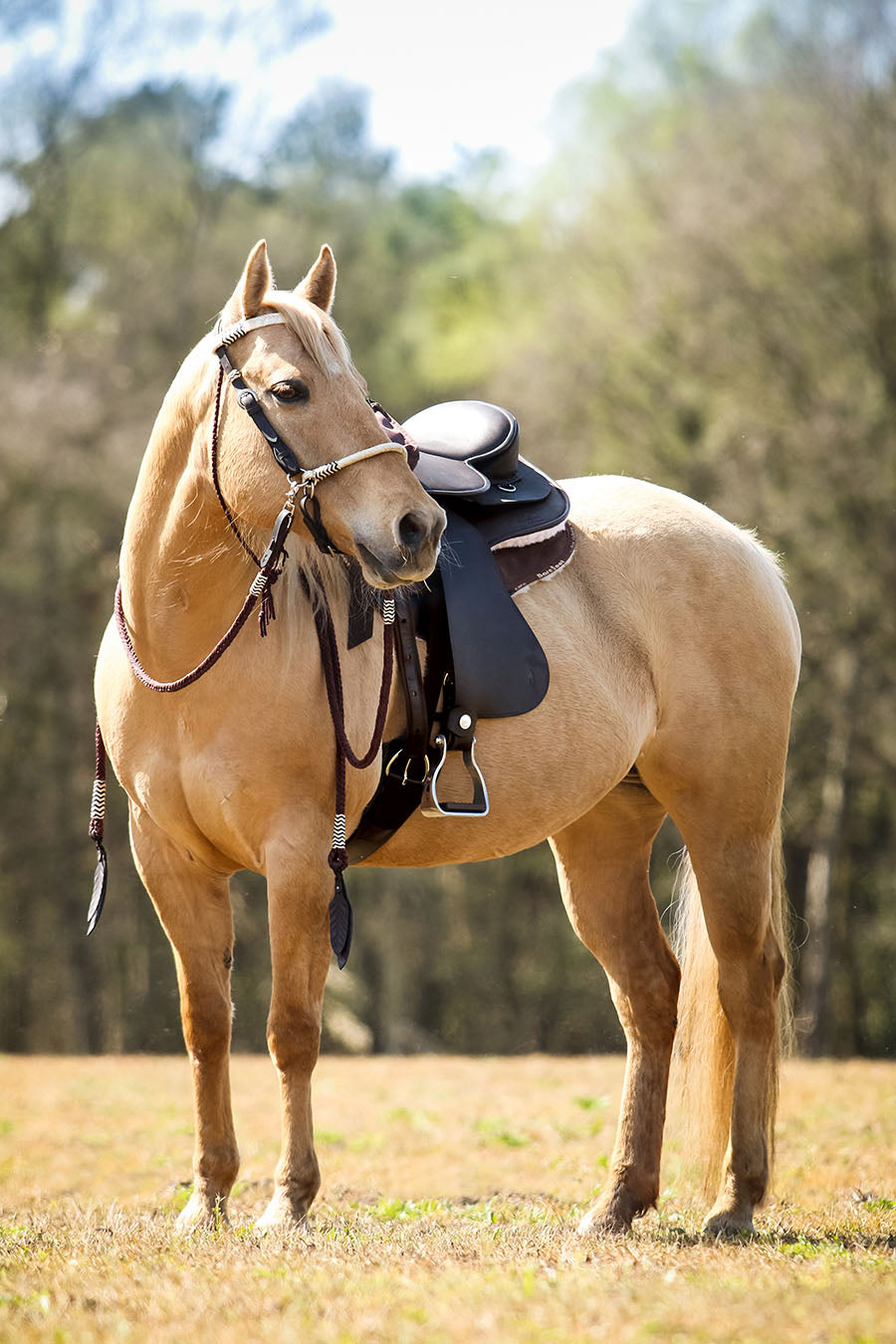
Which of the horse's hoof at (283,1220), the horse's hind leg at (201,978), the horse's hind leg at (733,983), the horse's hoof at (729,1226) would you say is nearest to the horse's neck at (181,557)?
the horse's hind leg at (201,978)

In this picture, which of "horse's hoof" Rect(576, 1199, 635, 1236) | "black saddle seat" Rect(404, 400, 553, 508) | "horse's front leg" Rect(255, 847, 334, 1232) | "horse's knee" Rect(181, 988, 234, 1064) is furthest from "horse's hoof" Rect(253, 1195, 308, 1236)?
"black saddle seat" Rect(404, 400, 553, 508)

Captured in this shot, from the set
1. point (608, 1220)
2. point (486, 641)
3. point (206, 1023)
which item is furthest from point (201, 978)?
point (608, 1220)

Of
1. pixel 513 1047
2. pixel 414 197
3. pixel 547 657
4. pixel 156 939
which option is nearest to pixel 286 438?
pixel 547 657

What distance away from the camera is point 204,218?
715 inches

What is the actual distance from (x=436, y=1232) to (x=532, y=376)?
576 inches

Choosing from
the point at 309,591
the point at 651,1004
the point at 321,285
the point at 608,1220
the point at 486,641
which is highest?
the point at 321,285

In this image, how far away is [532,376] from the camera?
1755cm

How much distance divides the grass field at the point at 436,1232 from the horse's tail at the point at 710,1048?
177mm

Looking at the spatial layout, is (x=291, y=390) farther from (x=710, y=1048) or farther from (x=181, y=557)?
(x=710, y=1048)

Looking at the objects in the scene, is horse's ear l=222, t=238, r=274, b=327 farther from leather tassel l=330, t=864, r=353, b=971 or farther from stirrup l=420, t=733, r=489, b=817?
leather tassel l=330, t=864, r=353, b=971

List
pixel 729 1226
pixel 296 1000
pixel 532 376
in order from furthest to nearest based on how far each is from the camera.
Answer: pixel 532 376 < pixel 729 1226 < pixel 296 1000

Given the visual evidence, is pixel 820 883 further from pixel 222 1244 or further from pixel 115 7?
pixel 115 7

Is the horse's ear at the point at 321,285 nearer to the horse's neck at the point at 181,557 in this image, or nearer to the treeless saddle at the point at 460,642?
the horse's neck at the point at 181,557

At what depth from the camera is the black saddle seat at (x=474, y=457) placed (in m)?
4.54
